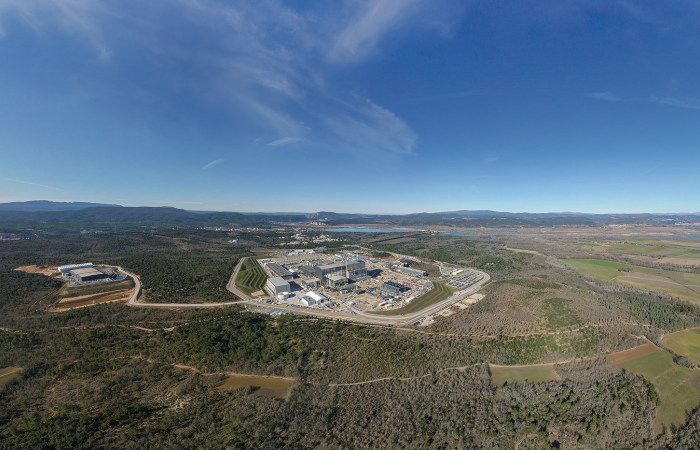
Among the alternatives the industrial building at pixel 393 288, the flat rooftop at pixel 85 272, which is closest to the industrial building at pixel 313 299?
the industrial building at pixel 393 288

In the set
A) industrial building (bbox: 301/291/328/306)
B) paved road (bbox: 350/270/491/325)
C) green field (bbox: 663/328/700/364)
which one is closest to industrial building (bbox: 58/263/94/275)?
industrial building (bbox: 301/291/328/306)

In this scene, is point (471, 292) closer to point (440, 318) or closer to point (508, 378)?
point (440, 318)

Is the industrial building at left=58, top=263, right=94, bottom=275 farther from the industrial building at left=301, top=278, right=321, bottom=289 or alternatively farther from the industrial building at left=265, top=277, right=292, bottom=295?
the industrial building at left=301, top=278, right=321, bottom=289

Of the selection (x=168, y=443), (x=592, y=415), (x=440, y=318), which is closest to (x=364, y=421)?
(x=168, y=443)

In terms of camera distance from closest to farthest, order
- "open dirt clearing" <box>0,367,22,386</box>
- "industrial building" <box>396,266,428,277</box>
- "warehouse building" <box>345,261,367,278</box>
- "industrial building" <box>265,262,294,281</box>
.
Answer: "open dirt clearing" <box>0,367,22,386</box>
"warehouse building" <box>345,261,367,278</box>
"industrial building" <box>265,262,294,281</box>
"industrial building" <box>396,266,428,277</box>

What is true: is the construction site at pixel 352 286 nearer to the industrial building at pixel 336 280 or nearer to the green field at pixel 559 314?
the industrial building at pixel 336 280
